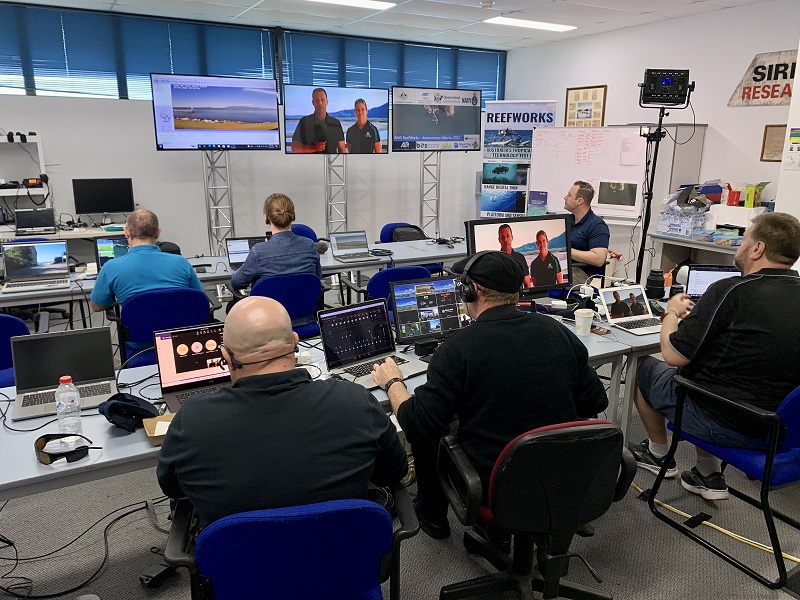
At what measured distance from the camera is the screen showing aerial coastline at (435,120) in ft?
23.3

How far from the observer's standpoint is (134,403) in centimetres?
201

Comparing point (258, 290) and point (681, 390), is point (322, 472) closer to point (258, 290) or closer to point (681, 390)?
point (681, 390)

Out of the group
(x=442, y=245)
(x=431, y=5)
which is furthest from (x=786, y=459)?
(x=431, y=5)

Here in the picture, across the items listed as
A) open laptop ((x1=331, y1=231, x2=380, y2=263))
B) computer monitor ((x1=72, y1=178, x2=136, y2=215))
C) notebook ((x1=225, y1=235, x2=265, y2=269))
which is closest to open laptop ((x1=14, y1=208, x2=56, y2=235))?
computer monitor ((x1=72, y1=178, x2=136, y2=215))

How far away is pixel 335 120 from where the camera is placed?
267 inches

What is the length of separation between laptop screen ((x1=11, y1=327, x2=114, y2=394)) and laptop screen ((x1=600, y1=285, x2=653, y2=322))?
94.8 inches

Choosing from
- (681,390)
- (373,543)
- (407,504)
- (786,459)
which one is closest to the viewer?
(373,543)

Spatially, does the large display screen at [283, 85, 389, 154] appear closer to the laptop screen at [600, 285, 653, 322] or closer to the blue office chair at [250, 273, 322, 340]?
the blue office chair at [250, 273, 322, 340]

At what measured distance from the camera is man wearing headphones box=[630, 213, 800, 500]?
2246mm

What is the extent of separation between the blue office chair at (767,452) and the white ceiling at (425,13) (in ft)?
16.2

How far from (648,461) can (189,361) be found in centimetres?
233

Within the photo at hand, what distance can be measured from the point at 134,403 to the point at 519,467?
4.24ft

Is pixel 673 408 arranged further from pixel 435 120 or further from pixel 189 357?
pixel 435 120

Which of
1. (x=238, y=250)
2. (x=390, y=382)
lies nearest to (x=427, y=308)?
(x=390, y=382)
